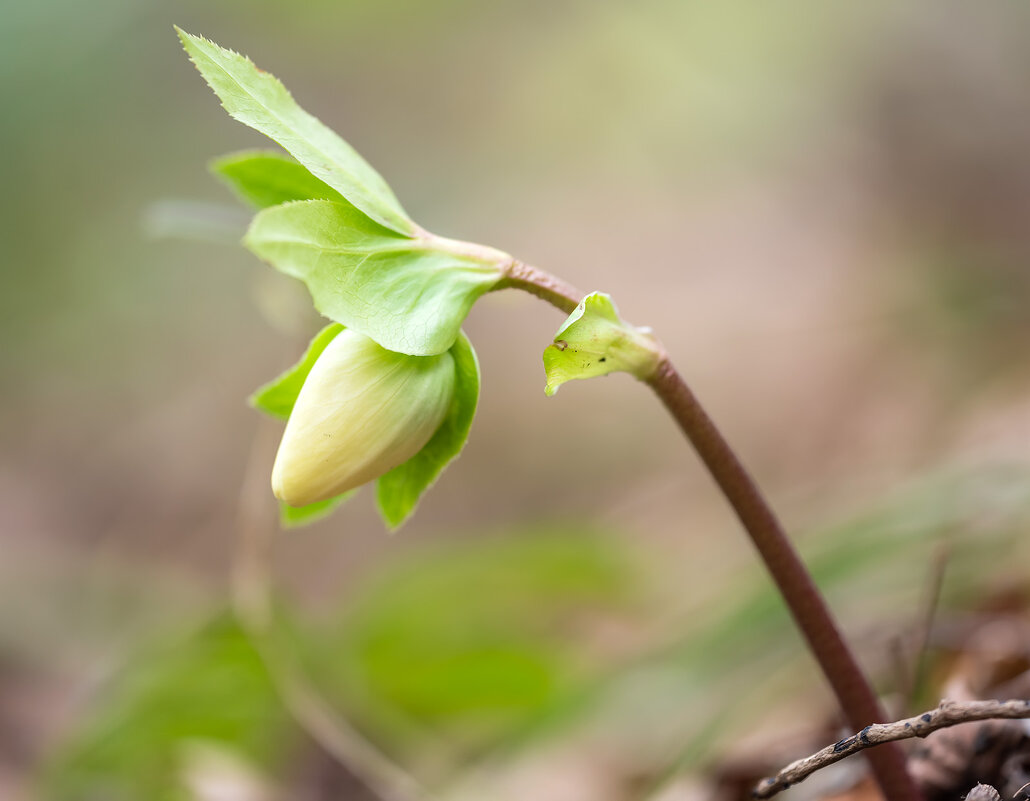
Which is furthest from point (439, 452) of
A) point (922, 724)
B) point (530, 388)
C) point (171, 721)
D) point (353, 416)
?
point (530, 388)

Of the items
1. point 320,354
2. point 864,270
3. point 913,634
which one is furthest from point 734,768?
point 864,270

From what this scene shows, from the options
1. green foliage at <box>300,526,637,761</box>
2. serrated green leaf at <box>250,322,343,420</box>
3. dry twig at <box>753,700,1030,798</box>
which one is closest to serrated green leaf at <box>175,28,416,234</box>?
serrated green leaf at <box>250,322,343,420</box>

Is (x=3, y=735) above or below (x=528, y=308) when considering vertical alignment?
below

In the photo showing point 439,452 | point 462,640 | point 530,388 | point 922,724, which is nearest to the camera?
point 922,724

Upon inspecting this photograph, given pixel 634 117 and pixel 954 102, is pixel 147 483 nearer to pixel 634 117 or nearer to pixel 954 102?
pixel 634 117

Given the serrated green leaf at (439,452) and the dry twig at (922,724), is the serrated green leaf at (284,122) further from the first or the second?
the dry twig at (922,724)

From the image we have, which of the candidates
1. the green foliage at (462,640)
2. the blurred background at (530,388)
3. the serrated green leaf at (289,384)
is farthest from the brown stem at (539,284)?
the green foliage at (462,640)

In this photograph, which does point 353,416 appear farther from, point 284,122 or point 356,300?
point 284,122
